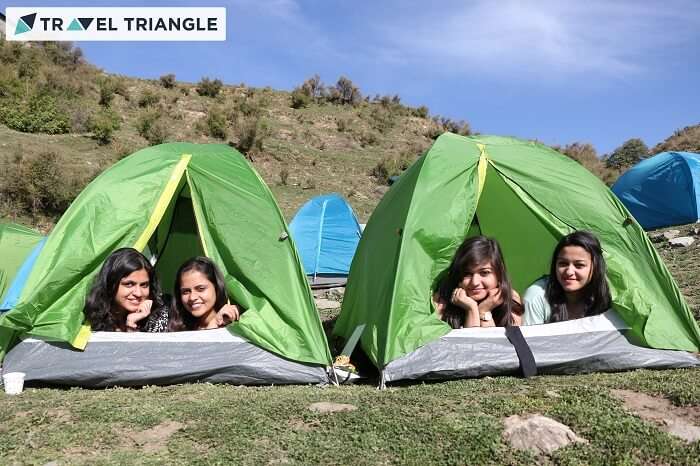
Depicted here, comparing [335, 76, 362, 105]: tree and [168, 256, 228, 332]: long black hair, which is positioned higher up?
[335, 76, 362, 105]: tree

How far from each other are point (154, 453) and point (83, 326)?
1882 millimetres

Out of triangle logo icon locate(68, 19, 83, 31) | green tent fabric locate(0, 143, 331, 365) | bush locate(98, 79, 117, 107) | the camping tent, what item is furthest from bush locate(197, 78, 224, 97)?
green tent fabric locate(0, 143, 331, 365)

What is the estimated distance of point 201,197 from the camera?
5.14 m

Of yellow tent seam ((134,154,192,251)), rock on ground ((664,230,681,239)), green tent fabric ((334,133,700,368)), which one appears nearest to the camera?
green tent fabric ((334,133,700,368))

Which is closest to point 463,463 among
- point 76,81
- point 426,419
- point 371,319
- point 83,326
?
point 426,419

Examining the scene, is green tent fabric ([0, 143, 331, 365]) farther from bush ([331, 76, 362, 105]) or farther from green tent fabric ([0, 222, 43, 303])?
bush ([331, 76, 362, 105])

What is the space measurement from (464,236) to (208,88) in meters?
24.8

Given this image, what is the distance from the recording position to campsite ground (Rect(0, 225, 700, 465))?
303cm

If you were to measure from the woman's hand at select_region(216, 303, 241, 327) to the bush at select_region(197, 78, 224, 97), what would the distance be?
79.9 feet

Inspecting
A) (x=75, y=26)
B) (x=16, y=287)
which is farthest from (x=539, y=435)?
(x=75, y=26)

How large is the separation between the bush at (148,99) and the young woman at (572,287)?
2136 cm

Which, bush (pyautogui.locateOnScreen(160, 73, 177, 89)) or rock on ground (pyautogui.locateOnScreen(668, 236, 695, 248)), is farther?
bush (pyautogui.locateOnScreen(160, 73, 177, 89))

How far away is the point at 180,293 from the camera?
4.88 meters

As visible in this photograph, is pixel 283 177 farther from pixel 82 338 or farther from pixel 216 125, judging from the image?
pixel 82 338
